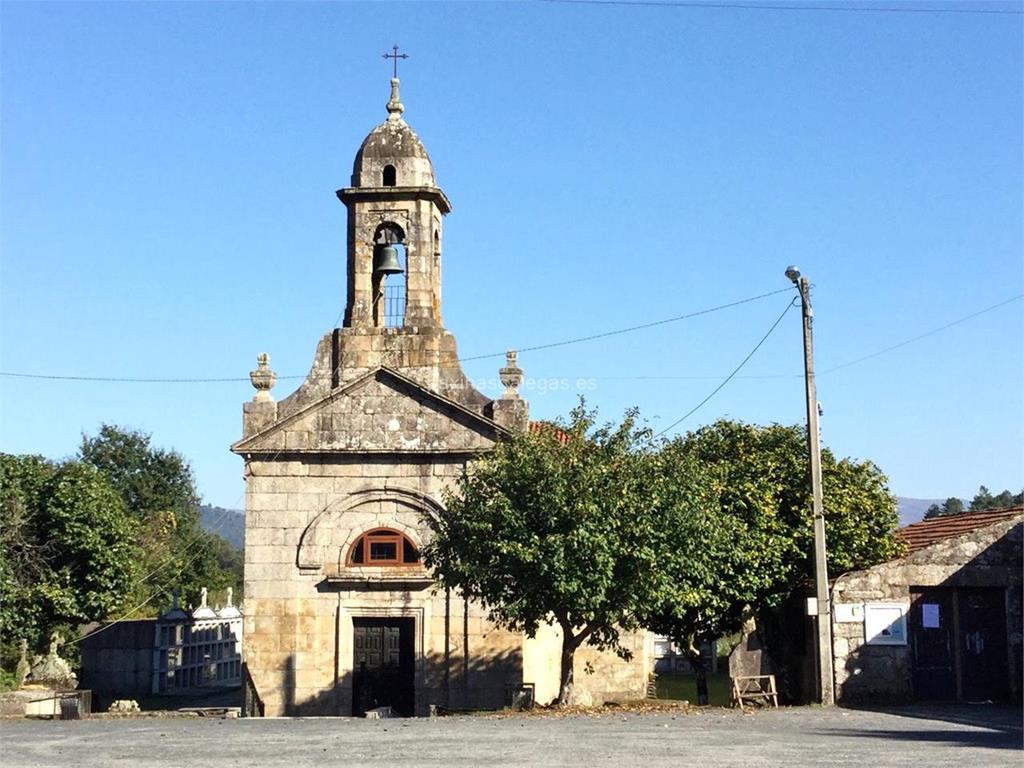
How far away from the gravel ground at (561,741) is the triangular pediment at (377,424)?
6.72m

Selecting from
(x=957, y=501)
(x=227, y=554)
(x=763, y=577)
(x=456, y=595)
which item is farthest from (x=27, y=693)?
(x=957, y=501)

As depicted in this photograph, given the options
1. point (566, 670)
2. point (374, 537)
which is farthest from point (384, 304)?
point (566, 670)

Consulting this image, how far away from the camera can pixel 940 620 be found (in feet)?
80.6

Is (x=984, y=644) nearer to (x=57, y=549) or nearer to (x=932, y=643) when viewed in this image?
(x=932, y=643)

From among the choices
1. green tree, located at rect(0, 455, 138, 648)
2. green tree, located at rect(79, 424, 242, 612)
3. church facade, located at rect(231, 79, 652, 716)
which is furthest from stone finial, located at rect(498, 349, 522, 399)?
green tree, located at rect(79, 424, 242, 612)

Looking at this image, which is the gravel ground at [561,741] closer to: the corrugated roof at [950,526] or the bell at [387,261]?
the corrugated roof at [950,526]

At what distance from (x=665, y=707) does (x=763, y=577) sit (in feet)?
11.7

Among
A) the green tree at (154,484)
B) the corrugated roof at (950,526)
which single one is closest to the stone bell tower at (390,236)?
the corrugated roof at (950,526)

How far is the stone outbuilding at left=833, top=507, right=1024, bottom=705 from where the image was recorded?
2427 centimetres

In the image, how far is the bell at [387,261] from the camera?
28938mm

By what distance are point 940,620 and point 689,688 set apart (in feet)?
52.6

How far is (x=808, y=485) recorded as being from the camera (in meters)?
27.6

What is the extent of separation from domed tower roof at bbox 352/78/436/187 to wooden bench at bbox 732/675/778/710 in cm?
1249

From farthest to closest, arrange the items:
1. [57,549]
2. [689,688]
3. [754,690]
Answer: [689,688], [57,549], [754,690]
